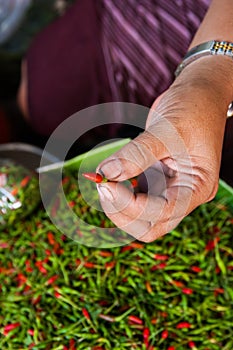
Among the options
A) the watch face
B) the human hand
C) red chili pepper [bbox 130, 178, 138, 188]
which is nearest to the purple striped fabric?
the human hand

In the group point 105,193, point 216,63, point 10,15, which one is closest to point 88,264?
point 105,193

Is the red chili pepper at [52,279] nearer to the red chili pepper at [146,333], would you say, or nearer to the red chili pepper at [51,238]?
the red chili pepper at [51,238]

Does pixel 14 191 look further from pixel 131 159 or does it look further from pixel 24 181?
pixel 131 159

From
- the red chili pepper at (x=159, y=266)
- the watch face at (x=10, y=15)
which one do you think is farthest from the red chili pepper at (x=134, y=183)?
the watch face at (x=10, y=15)

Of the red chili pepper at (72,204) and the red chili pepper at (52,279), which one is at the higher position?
the red chili pepper at (72,204)

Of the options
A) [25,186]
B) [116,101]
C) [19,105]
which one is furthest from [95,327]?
[19,105]
